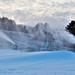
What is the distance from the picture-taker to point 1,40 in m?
22.4

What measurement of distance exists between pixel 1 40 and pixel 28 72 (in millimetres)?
14311

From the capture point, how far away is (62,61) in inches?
414

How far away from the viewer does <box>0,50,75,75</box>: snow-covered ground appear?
332 inches

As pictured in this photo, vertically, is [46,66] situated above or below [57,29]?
below

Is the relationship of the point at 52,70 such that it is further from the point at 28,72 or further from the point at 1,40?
the point at 1,40

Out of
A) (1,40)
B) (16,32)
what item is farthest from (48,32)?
(1,40)

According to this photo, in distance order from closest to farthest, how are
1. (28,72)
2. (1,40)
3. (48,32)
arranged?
(28,72) → (1,40) → (48,32)

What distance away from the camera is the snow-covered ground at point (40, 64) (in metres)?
8.43

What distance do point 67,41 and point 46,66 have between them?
17191mm

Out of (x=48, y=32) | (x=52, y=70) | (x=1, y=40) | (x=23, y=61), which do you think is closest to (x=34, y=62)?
(x=23, y=61)

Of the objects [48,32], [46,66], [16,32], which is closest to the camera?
[46,66]

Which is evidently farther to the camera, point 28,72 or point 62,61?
point 62,61

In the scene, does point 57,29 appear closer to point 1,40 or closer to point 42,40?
point 42,40

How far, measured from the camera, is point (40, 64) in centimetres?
999
